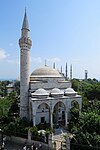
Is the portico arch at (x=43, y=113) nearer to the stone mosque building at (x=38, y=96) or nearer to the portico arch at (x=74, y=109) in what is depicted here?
the stone mosque building at (x=38, y=96)

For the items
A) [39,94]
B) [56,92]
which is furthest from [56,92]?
[39,94]

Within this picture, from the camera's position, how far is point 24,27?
2525 centimetres

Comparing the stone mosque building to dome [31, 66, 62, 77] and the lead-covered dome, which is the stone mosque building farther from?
dome [31, 66, 62, 77]

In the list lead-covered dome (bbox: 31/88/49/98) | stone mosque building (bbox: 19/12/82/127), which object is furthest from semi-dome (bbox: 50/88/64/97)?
lead-covered dome (bbox: 31/88/49/98)

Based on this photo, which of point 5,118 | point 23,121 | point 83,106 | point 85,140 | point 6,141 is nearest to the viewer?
point 85,140

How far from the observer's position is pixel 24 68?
984 inches

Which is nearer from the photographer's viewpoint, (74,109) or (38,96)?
(38,96)

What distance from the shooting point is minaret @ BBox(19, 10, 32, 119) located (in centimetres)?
2489

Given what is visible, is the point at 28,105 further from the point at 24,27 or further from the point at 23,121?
the point at 24,27

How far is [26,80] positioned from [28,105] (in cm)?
313

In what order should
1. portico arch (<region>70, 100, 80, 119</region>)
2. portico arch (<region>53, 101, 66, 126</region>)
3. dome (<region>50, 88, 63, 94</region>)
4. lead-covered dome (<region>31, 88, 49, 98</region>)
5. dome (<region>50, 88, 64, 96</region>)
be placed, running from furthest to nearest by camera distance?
portico arch (<region>53, 101, 66, 126</region>)
dome (<region>50, 88, 63, 94</region>)
portico arch (<region>70, 100, 80, 119</region>)
dome (<region>50, 88, 64, 96</region>)
lead-covered dome (<region>31, 88, 49, 98</region>)

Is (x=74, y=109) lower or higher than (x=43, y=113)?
higher

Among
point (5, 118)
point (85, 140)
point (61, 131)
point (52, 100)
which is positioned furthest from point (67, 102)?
point (85, 140)

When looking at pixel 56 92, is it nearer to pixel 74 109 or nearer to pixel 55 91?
pixel 55 91
